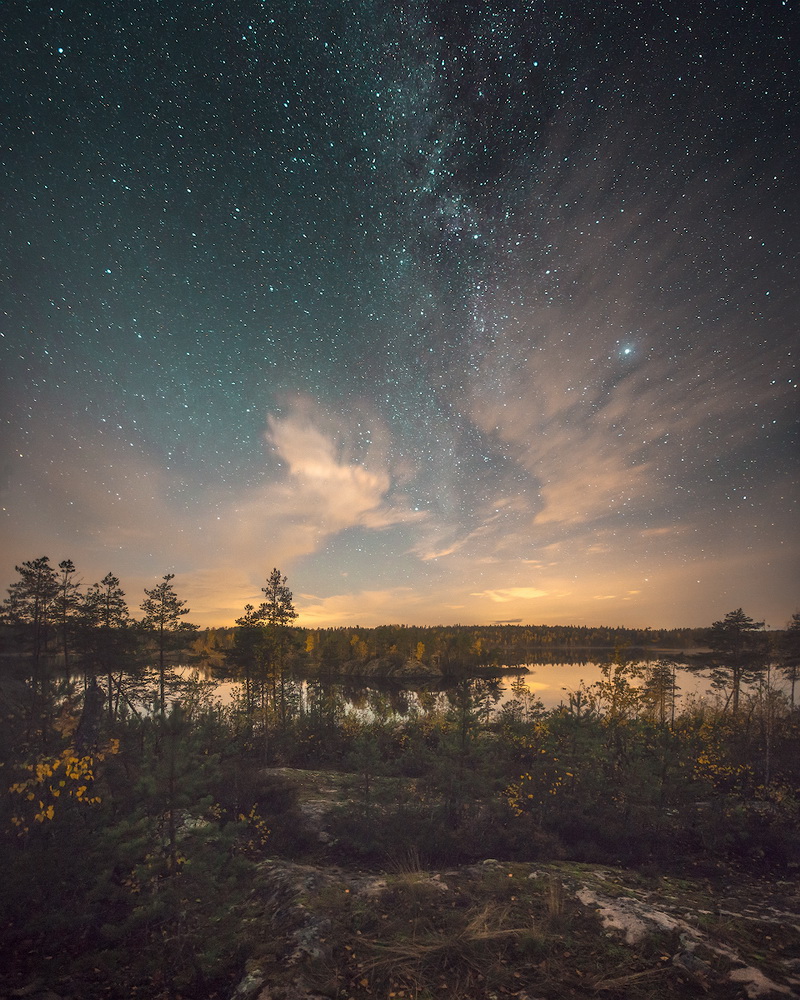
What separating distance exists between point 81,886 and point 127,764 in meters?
6.12

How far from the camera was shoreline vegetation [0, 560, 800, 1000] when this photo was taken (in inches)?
253

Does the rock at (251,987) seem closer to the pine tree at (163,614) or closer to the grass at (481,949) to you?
the grass at (481,949)

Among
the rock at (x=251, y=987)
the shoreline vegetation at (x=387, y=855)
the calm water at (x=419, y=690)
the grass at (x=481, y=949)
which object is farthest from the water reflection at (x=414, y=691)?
the rock at (x=251, y=987)

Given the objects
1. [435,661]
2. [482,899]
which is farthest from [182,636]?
[435,661]

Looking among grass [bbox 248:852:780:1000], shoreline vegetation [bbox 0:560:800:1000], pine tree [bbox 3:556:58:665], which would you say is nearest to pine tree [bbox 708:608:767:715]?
shoreline vegetation [bbox 0:560:800:1000]

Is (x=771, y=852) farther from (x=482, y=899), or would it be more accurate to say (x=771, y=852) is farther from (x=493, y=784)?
(x=482, y=899)

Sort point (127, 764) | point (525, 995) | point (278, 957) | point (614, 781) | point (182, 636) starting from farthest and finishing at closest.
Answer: point (182, 636) < point (614, 781) < point (127, 764) < point (278, 957) < point (525, 995)

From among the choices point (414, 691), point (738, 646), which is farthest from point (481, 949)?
point (414, 691)

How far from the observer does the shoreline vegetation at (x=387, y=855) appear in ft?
21.0

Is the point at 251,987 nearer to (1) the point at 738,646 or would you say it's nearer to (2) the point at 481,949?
(2) the point at 481,949

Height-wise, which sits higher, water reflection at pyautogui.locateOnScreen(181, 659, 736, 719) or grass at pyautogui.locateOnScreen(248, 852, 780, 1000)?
grass at pyautogui.locateOnScreen(248, 852, 780, 1000)

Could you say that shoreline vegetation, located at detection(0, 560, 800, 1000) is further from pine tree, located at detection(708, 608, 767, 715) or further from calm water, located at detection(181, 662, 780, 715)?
pine tree, located at detection(708, 608, 767, 715)

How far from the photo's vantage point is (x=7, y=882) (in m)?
6.27

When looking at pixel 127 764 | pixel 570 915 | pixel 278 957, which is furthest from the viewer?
pixel 127 764
